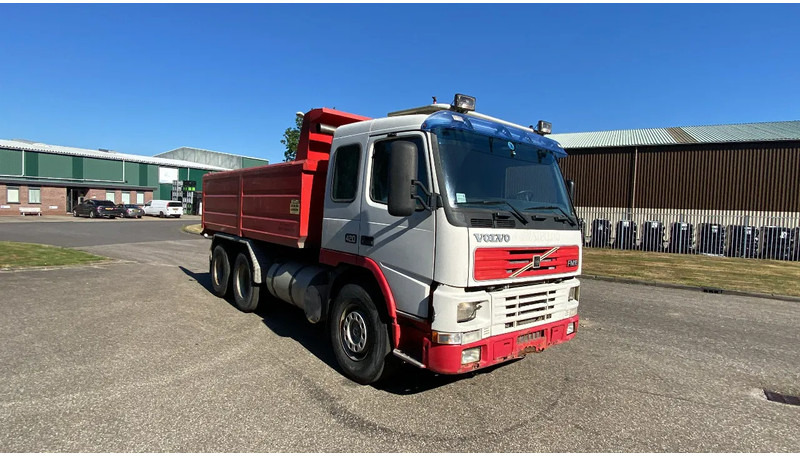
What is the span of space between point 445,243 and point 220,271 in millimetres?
6061

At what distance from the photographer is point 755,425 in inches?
146

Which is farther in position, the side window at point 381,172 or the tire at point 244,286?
the tire at point 244,286

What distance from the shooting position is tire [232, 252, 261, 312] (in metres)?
7.04

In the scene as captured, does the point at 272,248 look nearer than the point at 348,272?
No

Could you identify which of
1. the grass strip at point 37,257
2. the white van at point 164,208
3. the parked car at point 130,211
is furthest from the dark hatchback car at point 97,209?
the grass strip at point 37,257

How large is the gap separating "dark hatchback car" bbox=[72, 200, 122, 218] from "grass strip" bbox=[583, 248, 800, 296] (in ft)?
133

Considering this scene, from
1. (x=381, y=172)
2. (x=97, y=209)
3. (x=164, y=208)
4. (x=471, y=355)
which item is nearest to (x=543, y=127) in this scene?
(x=381, y=172)

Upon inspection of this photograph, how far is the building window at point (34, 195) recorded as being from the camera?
40.2 metres

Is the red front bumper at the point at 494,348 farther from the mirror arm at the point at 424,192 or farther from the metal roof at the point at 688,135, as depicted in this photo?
the metal roof at the point at 688,135

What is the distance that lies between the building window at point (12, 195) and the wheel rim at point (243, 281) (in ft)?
147

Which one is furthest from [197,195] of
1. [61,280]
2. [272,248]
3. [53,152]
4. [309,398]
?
[309,398]

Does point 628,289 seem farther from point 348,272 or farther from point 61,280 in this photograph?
point 61,280

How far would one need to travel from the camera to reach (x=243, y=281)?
294 inches

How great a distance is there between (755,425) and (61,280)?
11682 mm
